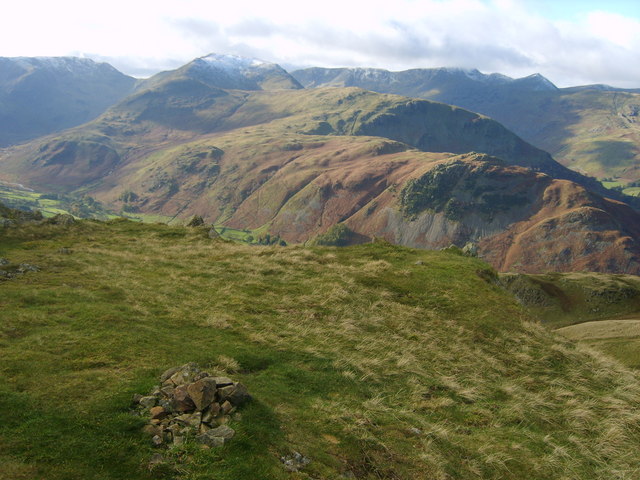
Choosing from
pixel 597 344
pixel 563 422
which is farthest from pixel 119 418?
pixel 597 344

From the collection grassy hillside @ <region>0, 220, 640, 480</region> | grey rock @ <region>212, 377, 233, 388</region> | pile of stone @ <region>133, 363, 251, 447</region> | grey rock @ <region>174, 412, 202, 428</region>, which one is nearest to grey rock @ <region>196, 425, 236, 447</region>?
pile of stone @ <region>133, 363, 251, 447</region>

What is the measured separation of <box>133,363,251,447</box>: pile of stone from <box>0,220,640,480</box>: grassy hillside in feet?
1.51

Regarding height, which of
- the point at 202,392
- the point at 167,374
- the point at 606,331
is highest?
the point at 202,392

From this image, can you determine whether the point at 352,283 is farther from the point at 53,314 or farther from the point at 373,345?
the point at 53,314

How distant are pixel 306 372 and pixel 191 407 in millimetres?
6885

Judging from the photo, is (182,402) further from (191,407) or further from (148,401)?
(148,401)

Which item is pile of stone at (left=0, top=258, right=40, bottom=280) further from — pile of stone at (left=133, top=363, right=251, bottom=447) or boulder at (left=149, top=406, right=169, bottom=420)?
boulder at (left=149, top=406, right=169, bottom=420)

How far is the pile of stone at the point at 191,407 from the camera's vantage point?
12992 millimetres

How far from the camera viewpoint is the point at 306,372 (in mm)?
19953

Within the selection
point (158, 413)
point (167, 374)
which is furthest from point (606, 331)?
point (158, 413)

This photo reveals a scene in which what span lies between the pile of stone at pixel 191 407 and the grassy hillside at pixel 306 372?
459mm

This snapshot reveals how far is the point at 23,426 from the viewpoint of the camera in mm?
12445

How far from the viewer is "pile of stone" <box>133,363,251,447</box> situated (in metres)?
13.0

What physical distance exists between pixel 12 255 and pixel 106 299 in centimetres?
1293
